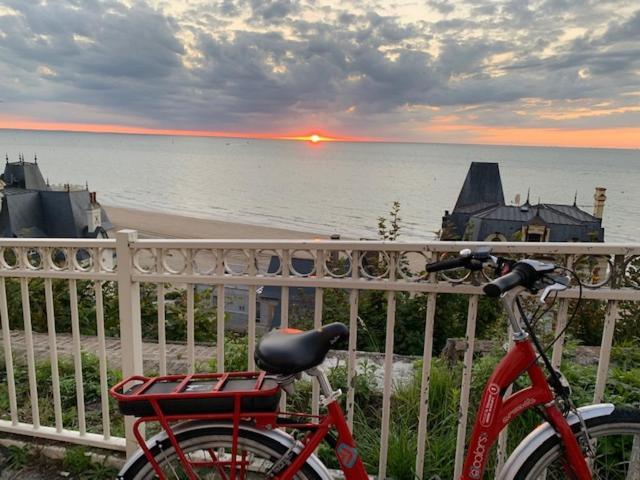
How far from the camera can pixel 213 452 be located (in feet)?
→ 4.99

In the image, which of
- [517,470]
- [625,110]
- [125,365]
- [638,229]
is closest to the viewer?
[517,470]

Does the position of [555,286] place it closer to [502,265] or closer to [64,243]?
[502,265]

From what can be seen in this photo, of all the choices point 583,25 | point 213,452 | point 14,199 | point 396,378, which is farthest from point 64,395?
point 14,199

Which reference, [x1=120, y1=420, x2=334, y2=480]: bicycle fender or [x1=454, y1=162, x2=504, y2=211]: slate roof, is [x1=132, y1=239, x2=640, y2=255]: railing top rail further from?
[x1=454, y1=162, x2=504, y2=211]: slate roof

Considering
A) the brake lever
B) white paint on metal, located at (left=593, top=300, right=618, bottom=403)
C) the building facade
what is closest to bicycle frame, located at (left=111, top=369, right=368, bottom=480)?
the brake lever

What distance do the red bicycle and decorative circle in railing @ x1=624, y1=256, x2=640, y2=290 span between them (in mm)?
451

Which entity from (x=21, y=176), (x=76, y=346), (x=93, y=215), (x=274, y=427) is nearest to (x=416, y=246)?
(x=274, y=427)

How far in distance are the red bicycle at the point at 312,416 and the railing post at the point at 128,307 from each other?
0.66m

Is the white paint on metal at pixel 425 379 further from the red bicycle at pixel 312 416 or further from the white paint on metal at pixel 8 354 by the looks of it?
the white paint on metal at pixel 8 354

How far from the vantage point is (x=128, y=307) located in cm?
209

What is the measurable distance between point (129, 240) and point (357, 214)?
28657mm

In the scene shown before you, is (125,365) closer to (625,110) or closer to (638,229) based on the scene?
(625,110)

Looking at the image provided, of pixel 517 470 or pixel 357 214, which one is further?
pixel 357 214

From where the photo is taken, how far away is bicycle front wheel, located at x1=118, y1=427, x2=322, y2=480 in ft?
4.68
